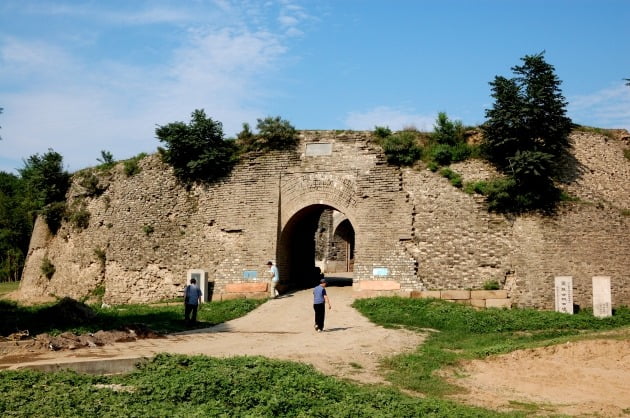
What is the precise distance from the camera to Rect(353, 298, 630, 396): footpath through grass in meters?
11.2

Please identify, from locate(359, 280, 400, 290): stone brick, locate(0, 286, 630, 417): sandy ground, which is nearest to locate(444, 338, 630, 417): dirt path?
locate(0, 286, 630, 417): sandy ground

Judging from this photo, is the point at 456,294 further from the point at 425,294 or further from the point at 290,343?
the point at 290,343

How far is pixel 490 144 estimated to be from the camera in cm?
1825

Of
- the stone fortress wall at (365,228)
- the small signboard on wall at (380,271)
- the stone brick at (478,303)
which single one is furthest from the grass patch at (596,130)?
the small signboard on wall at (380,271)

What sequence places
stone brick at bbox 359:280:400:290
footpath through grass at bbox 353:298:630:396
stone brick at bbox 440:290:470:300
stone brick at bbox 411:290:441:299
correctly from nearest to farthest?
footpath through grass at bbox 353:298:630:396 < stone brick at bbox 440:290:470:300 < stone brick at bbox 411:290:441:299 < stone brick at bbox 359:280:400:290

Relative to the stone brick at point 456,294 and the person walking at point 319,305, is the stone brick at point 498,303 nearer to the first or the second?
the stone brick at point 456,294

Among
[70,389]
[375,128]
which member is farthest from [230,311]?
[70,389]

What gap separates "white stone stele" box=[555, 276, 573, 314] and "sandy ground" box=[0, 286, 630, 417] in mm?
3743

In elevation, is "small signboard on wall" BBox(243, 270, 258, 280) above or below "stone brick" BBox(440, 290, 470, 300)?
above

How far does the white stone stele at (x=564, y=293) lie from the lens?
53.3 feet

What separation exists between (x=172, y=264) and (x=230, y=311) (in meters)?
4.43

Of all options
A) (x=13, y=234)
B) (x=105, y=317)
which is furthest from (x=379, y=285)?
(x=13, y=234)

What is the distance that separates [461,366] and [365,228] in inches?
321

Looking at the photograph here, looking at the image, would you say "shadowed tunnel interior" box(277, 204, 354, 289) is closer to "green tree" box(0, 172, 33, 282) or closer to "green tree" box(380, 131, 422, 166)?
"green tree" box(380, 131, 422, 166)
